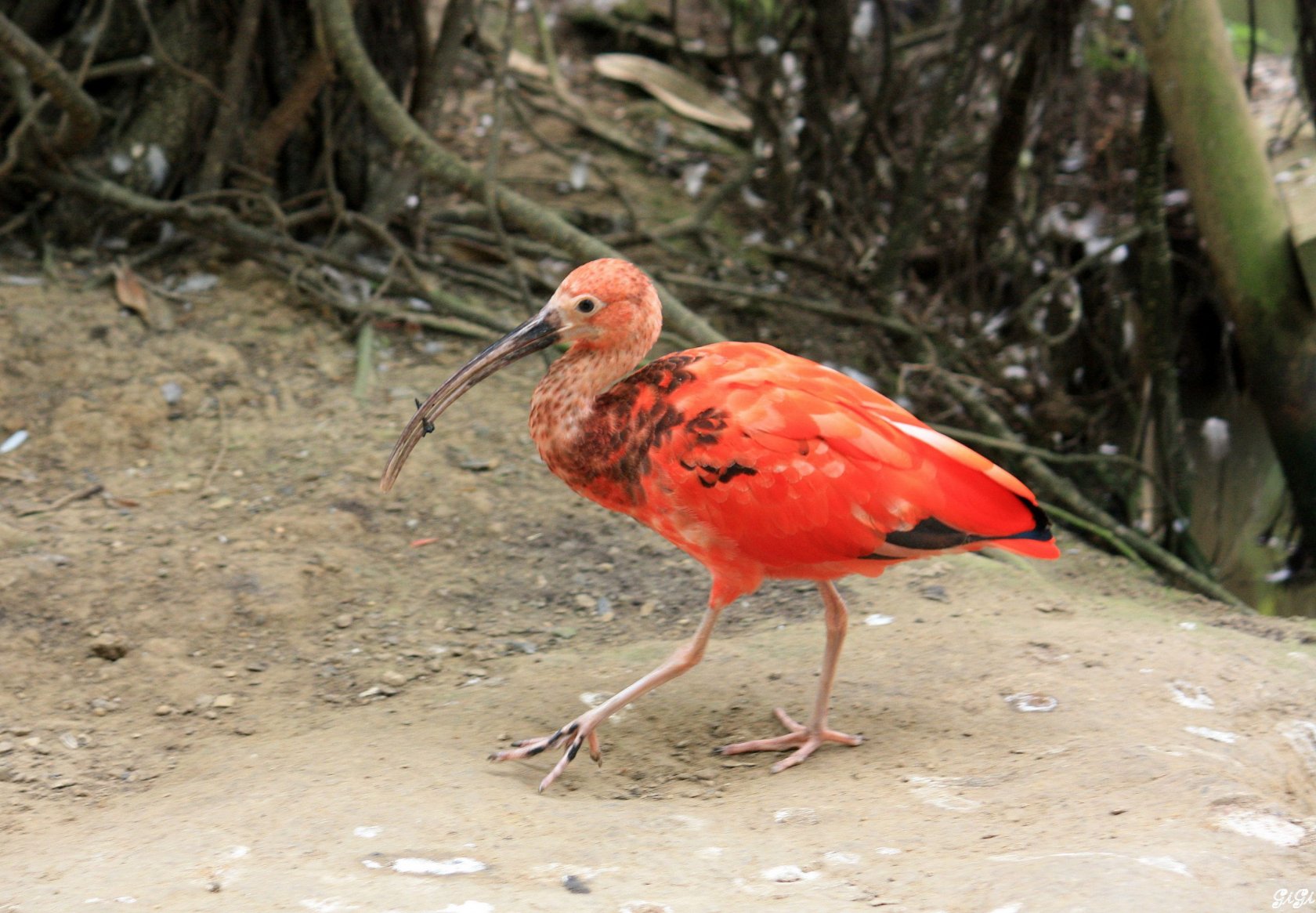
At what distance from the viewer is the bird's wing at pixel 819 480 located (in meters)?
3.02

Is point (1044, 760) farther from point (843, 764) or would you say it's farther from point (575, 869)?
point (575, 869)

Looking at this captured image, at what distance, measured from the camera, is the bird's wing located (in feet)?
9.89

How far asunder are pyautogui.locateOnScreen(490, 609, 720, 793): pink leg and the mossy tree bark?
3081mm

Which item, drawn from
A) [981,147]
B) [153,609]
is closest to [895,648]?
[153,609]

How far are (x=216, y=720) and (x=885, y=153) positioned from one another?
4.87 metres

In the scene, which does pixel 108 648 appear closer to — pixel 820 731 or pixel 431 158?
pixel 820 731

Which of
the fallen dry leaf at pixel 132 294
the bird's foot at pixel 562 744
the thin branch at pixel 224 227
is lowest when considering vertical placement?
the bird's foot at pixel 562 744

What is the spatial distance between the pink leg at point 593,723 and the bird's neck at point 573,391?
2.01 ft

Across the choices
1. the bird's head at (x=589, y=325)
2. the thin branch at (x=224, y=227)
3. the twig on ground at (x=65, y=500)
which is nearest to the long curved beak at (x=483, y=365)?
the bird's head at (x=589, y=325)

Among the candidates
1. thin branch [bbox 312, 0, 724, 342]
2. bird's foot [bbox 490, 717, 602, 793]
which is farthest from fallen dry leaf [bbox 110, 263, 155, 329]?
bird's foot [bbox 490, 717, 602, 793]

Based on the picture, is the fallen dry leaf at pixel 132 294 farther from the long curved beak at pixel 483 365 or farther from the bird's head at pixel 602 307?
the bird's head at pixel 602 307

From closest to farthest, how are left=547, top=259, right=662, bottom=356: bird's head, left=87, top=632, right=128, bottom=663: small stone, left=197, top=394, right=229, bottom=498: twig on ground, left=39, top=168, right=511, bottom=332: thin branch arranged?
1. left=547, top=259, right=662, bottom=356: bird's head
2. left=87, top=632, right=128, bottom=663: small stone
3. left=197, top=394, right=229, bottom=498: twig on ground
4. left=39, top=168, right=511, bottom=332: thin branch

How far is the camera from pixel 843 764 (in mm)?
3131

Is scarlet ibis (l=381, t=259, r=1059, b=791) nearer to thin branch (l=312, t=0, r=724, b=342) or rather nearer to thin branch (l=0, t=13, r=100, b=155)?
thin branch (l=312, t=0, r=724, b=342)
